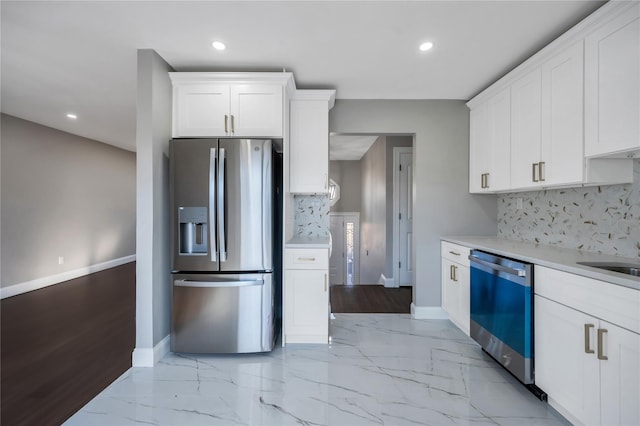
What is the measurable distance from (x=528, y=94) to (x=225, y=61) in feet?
8.22

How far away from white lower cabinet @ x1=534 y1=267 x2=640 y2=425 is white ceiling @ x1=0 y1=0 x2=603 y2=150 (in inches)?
65.9

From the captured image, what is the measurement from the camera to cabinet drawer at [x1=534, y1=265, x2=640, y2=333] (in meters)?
1.31

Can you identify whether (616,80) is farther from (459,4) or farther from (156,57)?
(156,57)

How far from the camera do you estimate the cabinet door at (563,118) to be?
1.95 metres

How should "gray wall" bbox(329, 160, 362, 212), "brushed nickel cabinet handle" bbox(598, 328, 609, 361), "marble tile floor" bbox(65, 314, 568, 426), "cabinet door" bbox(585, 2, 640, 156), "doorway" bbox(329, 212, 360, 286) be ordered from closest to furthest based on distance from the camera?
1. "brushed nickel cabinet handle" bbox(598, 328, 609, 361)
2. "cabinet door" bbox(585, 2, 640, 156)
3. "marble tile floor" bbox(65, 314, 568, 426)
4. "doorway" bbox(329, 212, 360, 286)
5. "gray wall" bbox(329, 160, 362, 212)

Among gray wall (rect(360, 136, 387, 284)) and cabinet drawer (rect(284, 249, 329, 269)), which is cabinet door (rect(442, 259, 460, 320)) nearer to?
cabinet drawer (rect(284, 249, 329, 269))

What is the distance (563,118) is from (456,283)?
162 centimetres

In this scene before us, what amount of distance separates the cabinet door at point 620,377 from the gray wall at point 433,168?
6.36ft

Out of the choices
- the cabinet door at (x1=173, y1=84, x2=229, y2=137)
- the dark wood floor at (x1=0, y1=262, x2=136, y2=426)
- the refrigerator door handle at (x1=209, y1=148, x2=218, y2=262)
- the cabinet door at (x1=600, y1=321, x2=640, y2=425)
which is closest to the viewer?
the cabinet door at (x1=600, y1=321, x2=640, y2=425)

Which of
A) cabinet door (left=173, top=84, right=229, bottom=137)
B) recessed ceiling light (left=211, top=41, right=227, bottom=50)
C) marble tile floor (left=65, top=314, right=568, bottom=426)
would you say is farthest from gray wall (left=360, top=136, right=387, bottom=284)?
recessed ceiling light (left=211, top=41, right=227, bottom=50)

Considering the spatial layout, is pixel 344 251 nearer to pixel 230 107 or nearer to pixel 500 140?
pixel 500 140

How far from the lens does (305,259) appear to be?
2.68 metres

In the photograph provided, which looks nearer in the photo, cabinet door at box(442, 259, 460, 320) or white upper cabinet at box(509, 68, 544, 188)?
white upper cabinet at box(509, 68, 544, 188)

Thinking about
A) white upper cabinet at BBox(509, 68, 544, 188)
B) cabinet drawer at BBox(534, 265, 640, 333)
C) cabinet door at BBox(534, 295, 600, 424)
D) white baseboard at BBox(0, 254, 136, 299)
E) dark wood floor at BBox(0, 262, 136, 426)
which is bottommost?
dark wood floor at BBox(0, 262, 136, 426)
